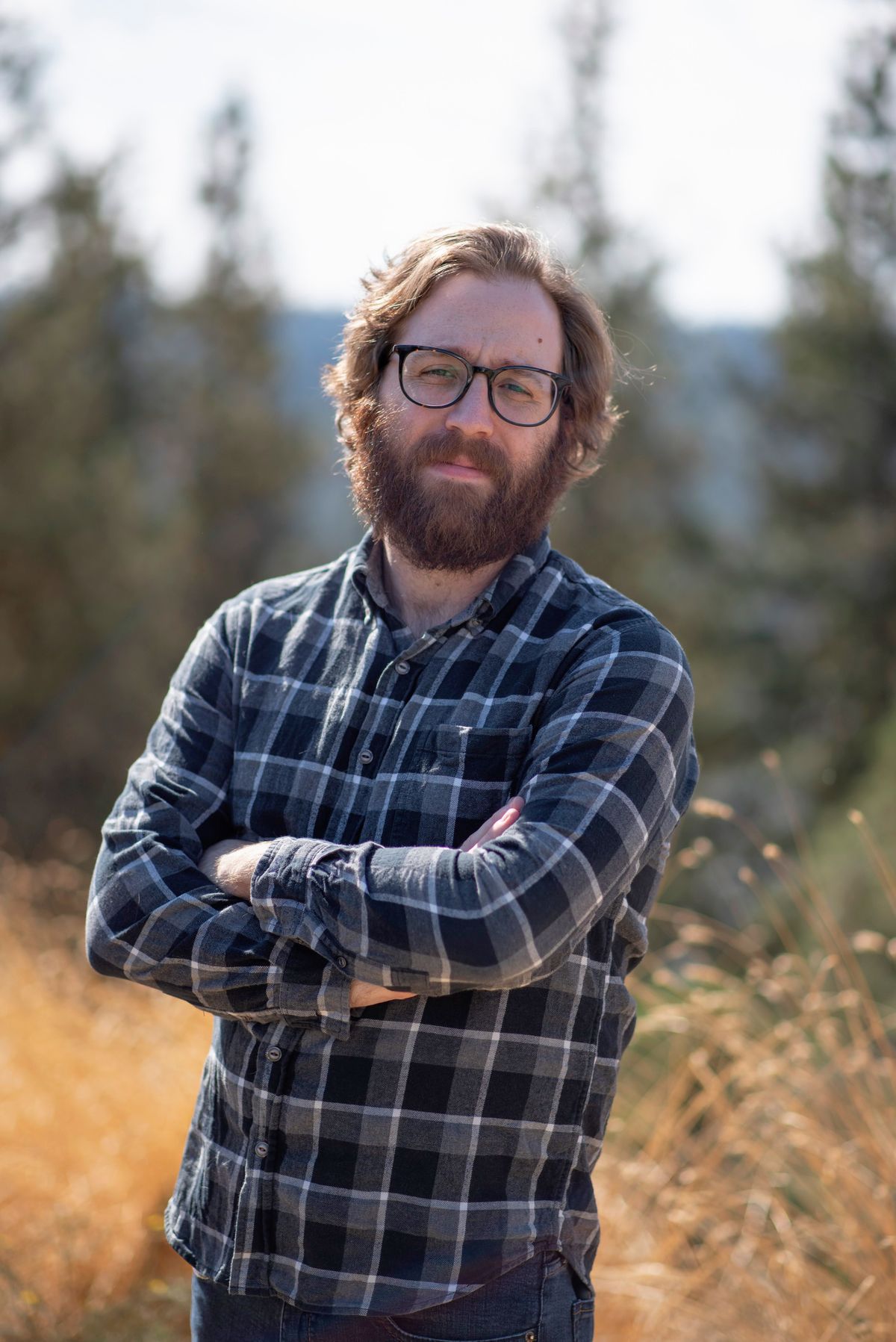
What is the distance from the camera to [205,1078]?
73.1 inches

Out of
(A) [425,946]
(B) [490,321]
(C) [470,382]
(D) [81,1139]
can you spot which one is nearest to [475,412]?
(C) [470,382]

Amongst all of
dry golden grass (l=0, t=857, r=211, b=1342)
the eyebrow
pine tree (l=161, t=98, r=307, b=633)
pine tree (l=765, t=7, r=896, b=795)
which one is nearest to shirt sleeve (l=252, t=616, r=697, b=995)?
the eyebrow

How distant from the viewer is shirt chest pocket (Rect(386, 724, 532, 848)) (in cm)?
170

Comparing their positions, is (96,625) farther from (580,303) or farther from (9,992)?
(580,303)

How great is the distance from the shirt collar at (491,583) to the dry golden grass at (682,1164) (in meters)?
0.83

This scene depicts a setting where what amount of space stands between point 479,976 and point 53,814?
14076mm

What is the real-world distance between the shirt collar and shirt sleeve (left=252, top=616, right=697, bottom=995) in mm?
215

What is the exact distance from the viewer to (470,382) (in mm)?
1887

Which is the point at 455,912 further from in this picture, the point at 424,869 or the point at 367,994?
the point at 367,994

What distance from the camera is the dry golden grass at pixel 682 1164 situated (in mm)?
2525

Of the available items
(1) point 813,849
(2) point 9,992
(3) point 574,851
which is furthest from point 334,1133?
(1) point 813,849

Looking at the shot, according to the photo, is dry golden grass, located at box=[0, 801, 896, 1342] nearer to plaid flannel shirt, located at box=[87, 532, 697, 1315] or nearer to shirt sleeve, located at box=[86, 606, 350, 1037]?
plaid flannel shirt, located at box=[87, 532, 697, 1315]

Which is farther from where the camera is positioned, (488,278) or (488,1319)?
(488,278)

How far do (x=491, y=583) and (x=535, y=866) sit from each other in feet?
1.90
